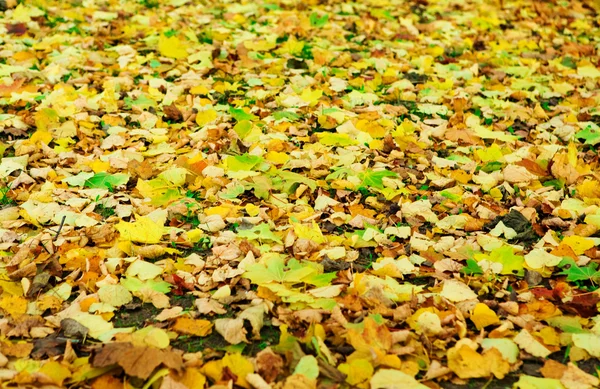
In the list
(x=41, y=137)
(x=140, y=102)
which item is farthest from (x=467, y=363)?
(x=140, y=102)

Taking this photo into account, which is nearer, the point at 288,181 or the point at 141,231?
the point at 141,231

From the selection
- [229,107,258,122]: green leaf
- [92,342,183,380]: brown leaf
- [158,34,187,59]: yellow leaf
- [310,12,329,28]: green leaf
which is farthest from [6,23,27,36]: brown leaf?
[92,342,183,380]: brown leaf

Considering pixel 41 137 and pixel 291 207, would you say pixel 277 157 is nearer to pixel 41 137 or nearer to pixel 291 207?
pixel 291 207

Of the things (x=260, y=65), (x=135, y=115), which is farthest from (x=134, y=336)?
(x=260, y=65)

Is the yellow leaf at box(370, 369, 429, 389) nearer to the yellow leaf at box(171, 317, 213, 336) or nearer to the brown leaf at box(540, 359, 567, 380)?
the brown leaf at box(540, 359, 567, 380)

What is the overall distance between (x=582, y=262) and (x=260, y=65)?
9.05 ft

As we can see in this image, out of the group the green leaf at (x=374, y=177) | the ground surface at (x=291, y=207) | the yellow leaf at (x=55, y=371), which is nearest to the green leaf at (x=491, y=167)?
the ground surface at (x=291, y=207)

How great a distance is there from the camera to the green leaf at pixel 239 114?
3.73m

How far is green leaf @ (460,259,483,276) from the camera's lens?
2.50 metres

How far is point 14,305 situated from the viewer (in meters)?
2.24

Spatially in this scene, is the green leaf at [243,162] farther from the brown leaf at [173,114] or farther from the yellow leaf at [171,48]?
the yellow leaf at [171,48]

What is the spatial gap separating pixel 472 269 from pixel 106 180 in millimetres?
1776

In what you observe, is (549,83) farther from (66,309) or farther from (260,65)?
(66,309)

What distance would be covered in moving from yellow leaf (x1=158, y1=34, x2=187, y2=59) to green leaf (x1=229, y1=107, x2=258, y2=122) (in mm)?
1081
